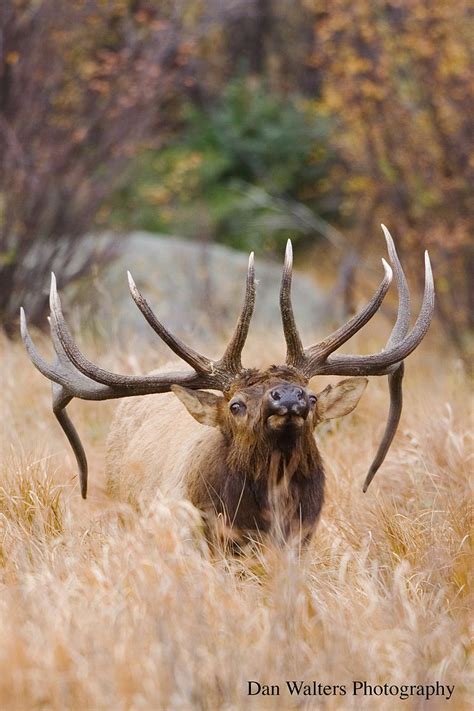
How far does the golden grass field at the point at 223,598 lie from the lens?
11.5 ft

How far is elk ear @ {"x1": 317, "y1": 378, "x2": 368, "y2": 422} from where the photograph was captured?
17.2ft

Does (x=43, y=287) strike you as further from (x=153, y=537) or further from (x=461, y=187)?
(x=153, y=537)

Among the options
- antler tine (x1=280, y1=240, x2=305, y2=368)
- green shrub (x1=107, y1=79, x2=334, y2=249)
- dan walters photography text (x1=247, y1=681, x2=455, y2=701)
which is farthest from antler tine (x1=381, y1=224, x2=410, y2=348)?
green shrub (x1=107, y1=79, x2=334, y2=249)

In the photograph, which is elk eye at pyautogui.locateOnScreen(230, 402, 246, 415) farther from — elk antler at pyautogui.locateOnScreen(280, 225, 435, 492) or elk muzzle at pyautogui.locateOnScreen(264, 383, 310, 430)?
elk antler at pyautogui.locateOnScreen(280, 225, 435, 492)

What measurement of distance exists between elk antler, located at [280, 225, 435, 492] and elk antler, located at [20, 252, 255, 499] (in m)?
0.18

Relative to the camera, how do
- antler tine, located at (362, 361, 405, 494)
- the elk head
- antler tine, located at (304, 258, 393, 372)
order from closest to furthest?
the elk head, antler tine, located at (304, 258, 393, 372), antler tine, located at (362, 361, 405, 494)

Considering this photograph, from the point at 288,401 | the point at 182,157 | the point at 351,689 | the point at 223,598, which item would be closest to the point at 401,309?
the point at 288,401

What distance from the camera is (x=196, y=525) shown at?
4789 mm

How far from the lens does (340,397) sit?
17.3 ft

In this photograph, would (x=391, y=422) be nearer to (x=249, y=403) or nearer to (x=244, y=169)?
(x=249, y=403)

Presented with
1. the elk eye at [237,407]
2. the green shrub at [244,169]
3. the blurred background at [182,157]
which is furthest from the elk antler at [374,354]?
the green shrub at [244,169]

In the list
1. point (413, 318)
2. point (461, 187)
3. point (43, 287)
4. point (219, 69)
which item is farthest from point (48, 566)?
point (219, 69)

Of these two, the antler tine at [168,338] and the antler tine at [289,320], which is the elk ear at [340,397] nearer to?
the antler tine at [289,320]

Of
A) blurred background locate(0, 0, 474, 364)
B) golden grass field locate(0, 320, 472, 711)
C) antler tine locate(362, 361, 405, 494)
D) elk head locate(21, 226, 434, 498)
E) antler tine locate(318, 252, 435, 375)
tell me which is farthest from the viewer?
blurred background locate(0, 0, 474, 364)
